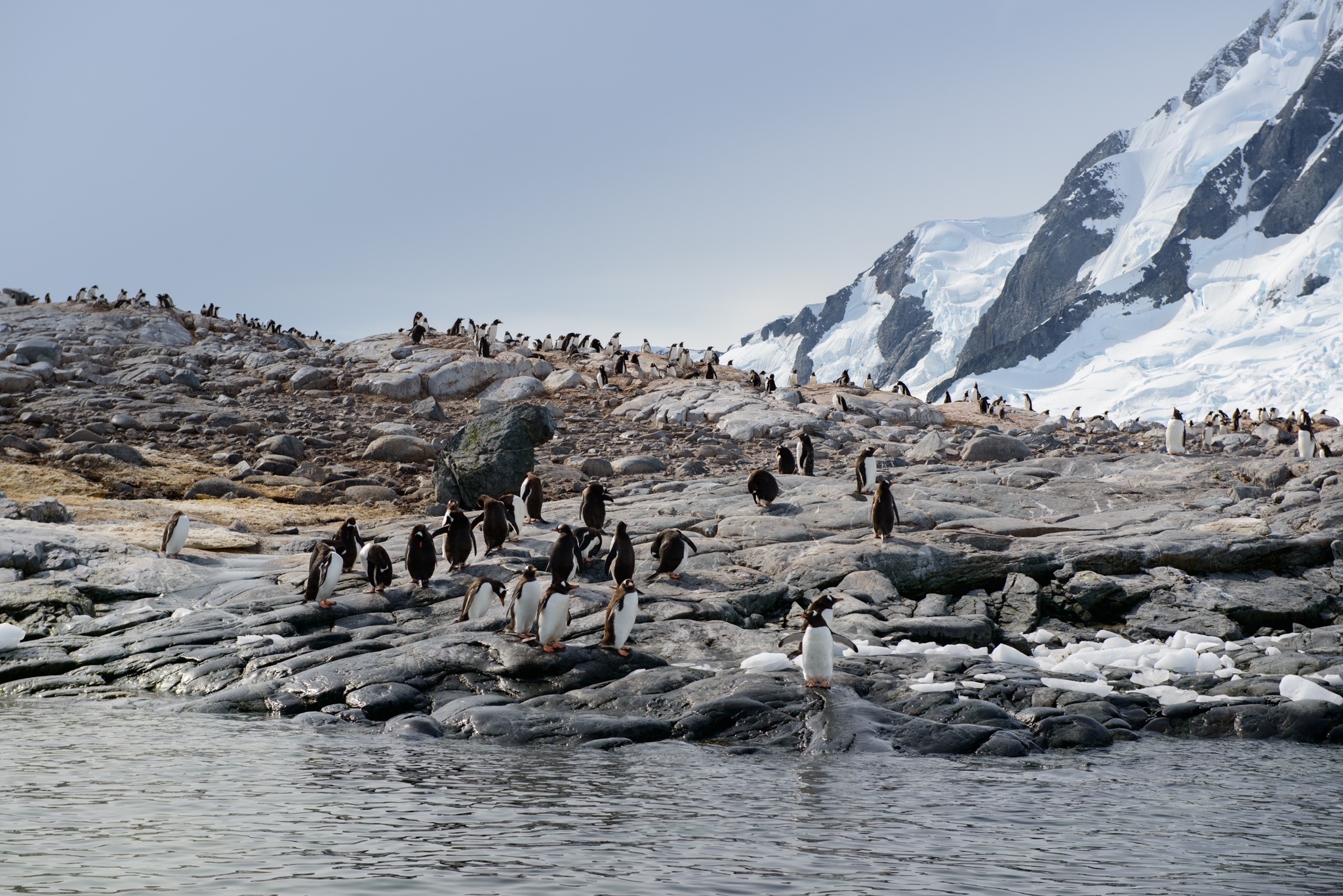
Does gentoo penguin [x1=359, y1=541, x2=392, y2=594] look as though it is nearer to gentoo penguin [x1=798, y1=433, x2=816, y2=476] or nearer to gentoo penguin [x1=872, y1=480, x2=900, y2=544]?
gentoo penguin [x1=872, y1=480, x2=900, y2=544]

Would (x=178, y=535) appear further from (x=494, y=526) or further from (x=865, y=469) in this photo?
(x=865, y=469)

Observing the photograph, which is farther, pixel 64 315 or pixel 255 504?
pixel 64 315

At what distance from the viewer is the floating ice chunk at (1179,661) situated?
1150 centimetres

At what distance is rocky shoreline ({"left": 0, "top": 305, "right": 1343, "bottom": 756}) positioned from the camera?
10070mm

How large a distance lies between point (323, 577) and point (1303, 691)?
11.7 m

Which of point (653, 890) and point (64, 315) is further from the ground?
point (64, 315)

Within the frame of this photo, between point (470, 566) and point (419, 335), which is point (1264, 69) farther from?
point (470, 566)

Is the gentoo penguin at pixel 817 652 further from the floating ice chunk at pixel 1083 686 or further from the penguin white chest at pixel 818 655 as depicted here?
the floating ice chunk at pixel 1083 686

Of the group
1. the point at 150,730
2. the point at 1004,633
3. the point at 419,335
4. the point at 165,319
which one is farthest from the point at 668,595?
the point at 165,319

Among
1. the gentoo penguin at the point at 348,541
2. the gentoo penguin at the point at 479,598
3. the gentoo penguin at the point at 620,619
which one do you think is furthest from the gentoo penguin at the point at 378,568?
the gentoo penguin at the point at 620,619

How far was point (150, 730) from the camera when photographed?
31.1ft

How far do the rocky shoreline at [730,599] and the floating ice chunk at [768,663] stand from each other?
0.03 m

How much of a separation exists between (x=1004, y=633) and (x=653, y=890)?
374 inches

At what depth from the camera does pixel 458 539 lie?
14680 millimetres
